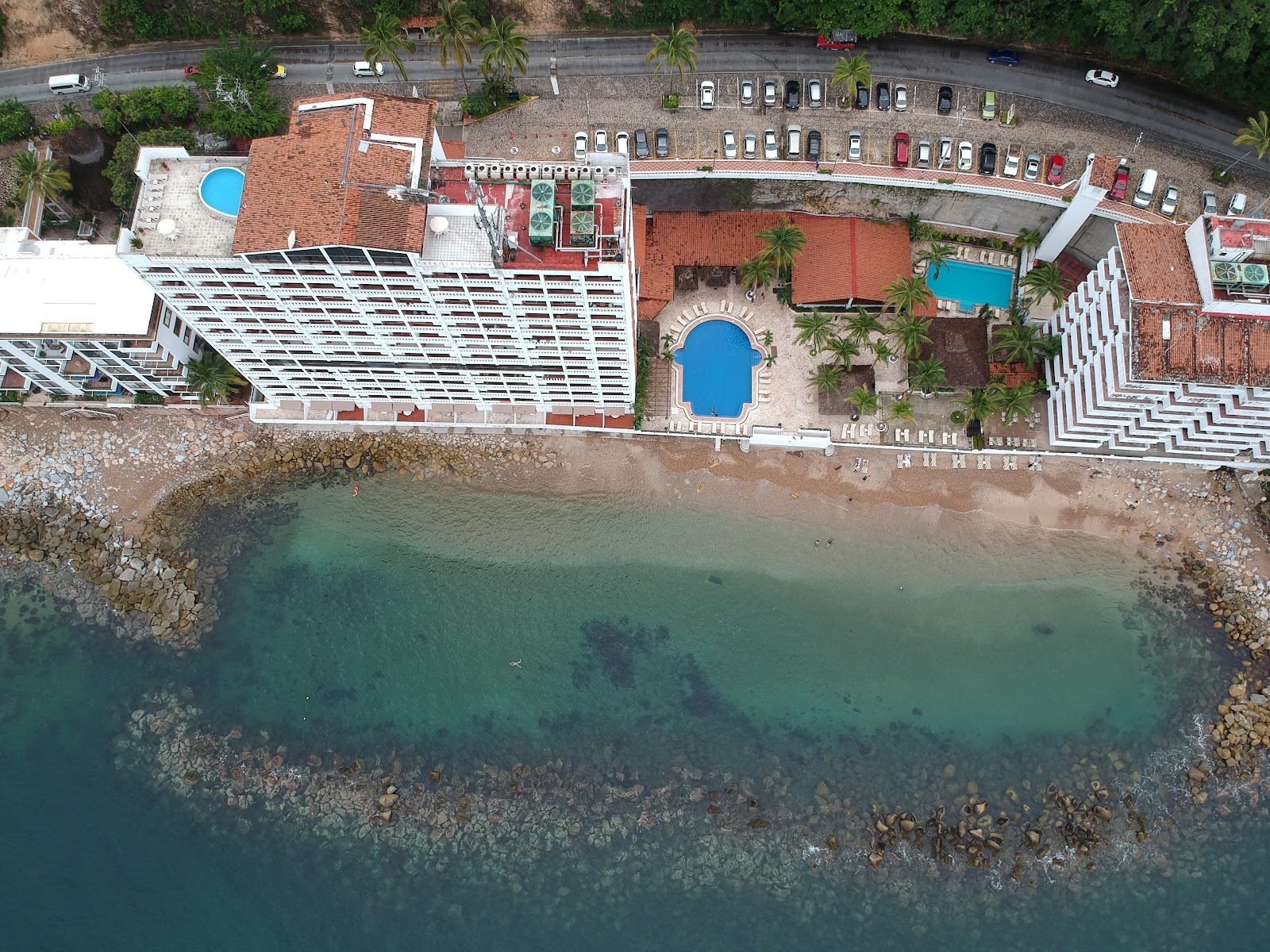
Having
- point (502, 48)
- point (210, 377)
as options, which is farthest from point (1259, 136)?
point (210, 377)

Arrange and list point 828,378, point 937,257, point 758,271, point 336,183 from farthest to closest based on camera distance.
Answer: point 937,257 < point 758,271 < point 828,378 < point 336,183

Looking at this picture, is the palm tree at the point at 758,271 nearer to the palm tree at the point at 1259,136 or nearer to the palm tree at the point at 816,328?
the palm tree at the point at 816,328

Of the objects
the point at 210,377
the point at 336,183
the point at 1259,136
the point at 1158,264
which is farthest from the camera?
the point at 210,377

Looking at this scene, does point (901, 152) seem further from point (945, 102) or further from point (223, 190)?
point (223, 190)

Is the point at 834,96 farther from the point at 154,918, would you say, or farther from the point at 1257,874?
the point at 154,918

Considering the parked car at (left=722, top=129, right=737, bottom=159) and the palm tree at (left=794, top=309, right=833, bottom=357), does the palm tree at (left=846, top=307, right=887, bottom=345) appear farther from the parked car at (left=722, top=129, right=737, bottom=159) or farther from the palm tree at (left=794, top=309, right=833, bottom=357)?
the parked car at (left=722, top=129, right=737, bottom=159)
